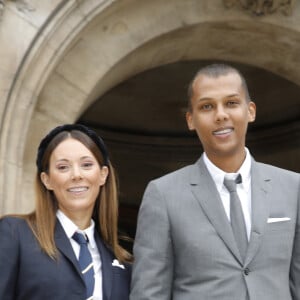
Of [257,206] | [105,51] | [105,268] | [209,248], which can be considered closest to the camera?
[209,248]

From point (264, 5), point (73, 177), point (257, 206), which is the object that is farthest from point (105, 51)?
point (257, 206)

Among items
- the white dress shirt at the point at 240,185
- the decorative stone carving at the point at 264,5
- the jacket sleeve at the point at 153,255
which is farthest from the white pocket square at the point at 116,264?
the decorative stone carving at the point at 264,5

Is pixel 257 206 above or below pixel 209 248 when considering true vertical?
above

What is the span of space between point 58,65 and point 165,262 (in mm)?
3019

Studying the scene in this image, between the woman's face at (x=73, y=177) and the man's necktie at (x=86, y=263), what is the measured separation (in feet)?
0.36

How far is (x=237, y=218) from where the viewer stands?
3098mm

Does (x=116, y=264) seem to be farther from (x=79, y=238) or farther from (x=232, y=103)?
(x=232, y=103)

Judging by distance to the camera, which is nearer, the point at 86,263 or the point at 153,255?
the point at 153,255

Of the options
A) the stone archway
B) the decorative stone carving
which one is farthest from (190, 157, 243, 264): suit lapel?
the decorative stone carving

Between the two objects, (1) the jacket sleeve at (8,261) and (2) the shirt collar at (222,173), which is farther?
(2) the shirt collar at (222,173)

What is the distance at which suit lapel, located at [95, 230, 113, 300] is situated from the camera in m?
3.18

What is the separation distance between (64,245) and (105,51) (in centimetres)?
304

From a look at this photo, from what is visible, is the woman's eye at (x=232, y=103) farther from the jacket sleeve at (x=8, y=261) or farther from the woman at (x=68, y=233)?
the jacket sleeve at (x=8, y=261)

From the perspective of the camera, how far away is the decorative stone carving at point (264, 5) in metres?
6.28
